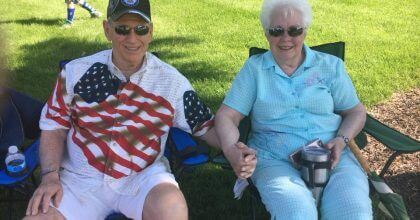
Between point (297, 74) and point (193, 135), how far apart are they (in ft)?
2.31

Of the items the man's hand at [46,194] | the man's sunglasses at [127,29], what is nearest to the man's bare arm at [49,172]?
the man's hand at [46,194]

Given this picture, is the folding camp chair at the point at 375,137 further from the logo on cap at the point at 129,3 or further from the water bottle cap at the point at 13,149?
the water bottle cap at the point at 13,149

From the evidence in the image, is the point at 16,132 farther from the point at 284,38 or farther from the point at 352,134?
the point at 352,134

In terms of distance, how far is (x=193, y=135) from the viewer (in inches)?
120

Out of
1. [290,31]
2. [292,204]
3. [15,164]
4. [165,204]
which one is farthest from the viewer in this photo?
[290,31]

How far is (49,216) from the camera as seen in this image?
251 cm

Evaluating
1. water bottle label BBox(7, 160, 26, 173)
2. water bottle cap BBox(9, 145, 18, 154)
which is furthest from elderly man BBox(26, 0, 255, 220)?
water bottle cap BBox(9, 145, 18, 154)

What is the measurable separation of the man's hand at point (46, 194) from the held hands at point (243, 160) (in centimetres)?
89

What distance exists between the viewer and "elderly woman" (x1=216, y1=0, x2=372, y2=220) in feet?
9.66

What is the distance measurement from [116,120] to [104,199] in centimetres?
43

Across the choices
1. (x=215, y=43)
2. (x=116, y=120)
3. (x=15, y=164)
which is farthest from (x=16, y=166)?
(x=215, y=43)

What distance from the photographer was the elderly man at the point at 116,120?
2762mm

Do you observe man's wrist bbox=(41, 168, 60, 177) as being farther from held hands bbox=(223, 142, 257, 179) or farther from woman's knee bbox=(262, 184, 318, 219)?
woman's knee bbox=(262, 184, 318, 219)

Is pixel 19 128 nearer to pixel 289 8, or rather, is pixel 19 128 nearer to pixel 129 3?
pixel 129 3
